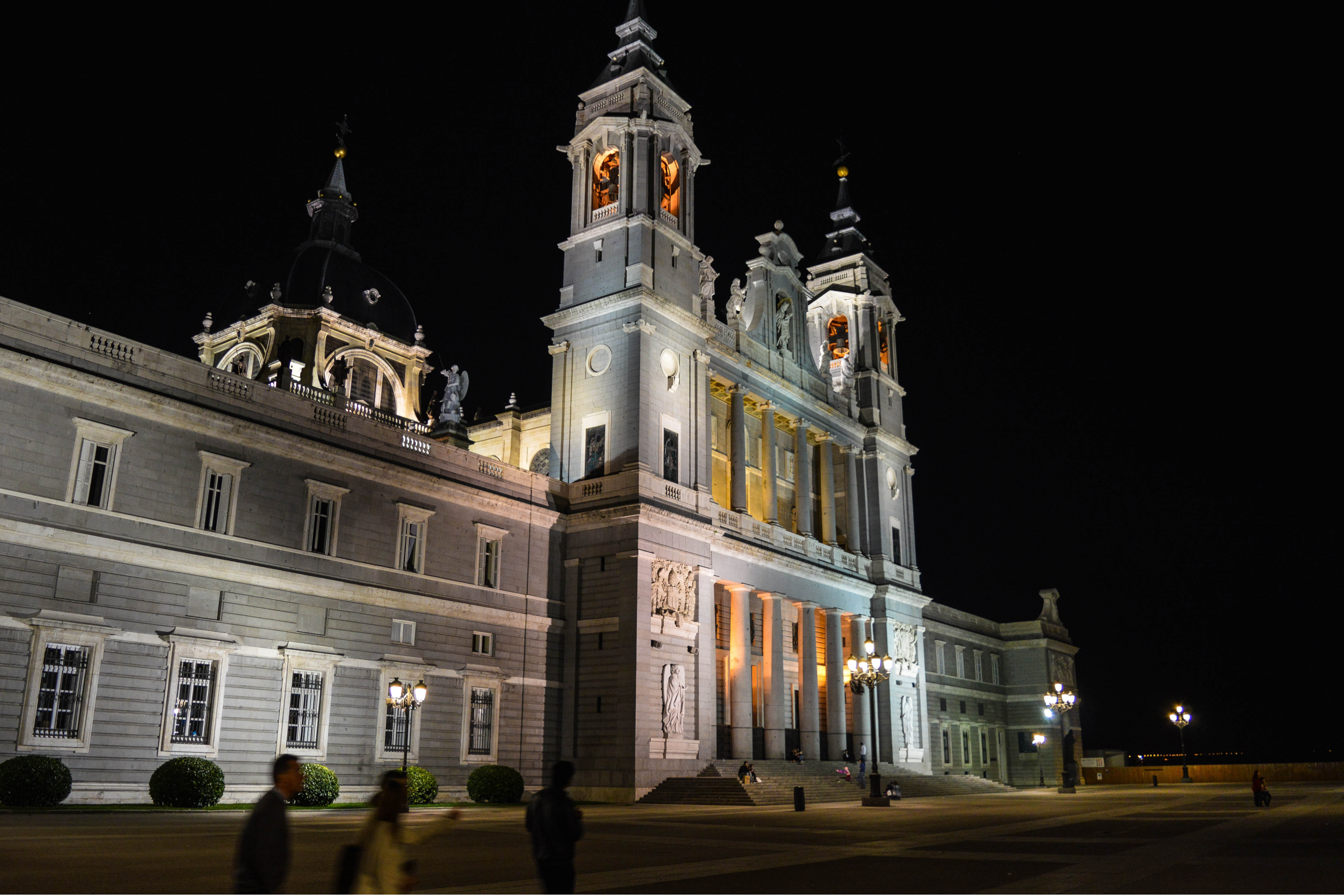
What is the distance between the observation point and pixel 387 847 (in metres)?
8.68

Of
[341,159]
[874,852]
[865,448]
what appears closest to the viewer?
[874,852]

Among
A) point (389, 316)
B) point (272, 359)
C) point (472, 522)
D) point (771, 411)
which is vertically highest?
point (389, 316)

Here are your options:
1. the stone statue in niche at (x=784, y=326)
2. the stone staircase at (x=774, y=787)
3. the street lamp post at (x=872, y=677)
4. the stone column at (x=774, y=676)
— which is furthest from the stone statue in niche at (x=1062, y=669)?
the street lamp post at (x=872, y=677)

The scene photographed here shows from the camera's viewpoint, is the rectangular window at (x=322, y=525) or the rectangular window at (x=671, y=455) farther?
the rectangular window at (x=671, y=455)

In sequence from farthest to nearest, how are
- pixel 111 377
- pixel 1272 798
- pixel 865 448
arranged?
pixel 865 448 < pixel 1272 798 < pixel 111 377

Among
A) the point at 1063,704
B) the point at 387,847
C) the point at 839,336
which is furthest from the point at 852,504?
the point at 387,847

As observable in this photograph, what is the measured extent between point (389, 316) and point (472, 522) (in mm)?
41135

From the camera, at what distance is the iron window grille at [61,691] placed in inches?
1132

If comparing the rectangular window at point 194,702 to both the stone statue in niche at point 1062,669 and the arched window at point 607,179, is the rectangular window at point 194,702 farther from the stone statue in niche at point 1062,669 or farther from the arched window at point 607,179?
the stone statue in niche at point 1062,669

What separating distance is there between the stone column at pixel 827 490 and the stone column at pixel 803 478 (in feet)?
5.77

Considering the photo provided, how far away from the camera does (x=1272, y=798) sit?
48.7 metres

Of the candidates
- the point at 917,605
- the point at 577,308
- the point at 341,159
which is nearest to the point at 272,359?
the point at 341,159

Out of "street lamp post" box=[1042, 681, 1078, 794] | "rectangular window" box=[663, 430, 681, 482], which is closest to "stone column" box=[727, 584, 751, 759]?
"rectangular window" box=[663, 430, 681, 482]

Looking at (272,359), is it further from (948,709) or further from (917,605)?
(948,709)
